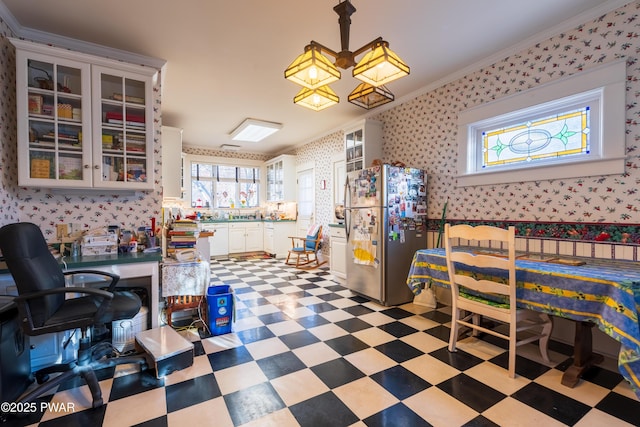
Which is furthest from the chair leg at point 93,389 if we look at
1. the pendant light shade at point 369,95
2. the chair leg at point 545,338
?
the chair leg at point 545,338

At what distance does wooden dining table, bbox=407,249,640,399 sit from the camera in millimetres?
1484

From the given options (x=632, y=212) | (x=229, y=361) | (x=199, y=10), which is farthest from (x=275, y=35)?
(x=632, y=212)

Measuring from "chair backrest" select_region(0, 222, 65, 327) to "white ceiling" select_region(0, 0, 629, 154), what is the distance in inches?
70.3

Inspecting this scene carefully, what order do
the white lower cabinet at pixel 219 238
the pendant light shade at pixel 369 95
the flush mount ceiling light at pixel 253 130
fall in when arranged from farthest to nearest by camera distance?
the white lower cabinet at pixel 219 238 → the flush mount ceiling light at pixel 253 130 → the pendant light shade at pixel 369 95

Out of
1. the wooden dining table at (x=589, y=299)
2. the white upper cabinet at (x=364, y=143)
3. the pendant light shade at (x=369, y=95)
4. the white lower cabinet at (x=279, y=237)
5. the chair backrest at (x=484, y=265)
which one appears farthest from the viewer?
the white lower cabinet at (x=279, y=237)

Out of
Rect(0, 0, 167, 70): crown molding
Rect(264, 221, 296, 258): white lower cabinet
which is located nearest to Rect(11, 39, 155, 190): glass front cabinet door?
Rect(0, 0, 167, 70): crown molding

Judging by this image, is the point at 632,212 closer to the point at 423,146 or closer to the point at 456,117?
the point at 456,117

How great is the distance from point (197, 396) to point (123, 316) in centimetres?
72

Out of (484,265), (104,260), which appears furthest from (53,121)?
(484,265)

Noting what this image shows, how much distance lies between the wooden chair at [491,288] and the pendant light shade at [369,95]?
3.90 ft

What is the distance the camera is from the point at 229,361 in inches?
86.0

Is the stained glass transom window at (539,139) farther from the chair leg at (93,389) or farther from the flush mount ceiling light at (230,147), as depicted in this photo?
the flush mount ceiling light at (230,147)

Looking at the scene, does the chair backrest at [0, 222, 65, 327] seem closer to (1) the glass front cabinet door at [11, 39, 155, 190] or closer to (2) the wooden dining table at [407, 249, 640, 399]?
(1) the glass front cabinet door at [11, 39, 155, 190]

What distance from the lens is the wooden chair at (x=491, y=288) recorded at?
6.33 ft
